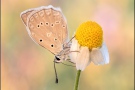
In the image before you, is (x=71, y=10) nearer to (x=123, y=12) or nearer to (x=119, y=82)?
(x=123, y=12)

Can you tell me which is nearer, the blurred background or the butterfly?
the butterfly


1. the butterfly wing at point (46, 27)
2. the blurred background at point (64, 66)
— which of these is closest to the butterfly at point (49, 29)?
the butterfly wing at point (46, 27)

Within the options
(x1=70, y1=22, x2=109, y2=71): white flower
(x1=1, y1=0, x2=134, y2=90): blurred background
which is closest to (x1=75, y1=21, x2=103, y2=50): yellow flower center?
(x1=70, y1=22, x2=109, y2=71): white flower

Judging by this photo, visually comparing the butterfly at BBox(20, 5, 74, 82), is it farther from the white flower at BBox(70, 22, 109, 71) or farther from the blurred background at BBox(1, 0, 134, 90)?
the blurred background at BBox(1, 0, 134, 90)

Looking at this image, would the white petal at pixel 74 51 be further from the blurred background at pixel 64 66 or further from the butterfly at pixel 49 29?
the blurred background at pixel 64 66

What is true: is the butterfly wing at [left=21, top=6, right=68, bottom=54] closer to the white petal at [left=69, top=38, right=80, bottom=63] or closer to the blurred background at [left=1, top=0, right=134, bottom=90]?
the white petal at [left=69, top=38, right=80, bottom=63]

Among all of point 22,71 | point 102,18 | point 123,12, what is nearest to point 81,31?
point 22,71

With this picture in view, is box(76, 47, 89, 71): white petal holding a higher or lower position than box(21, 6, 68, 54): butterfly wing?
lower
